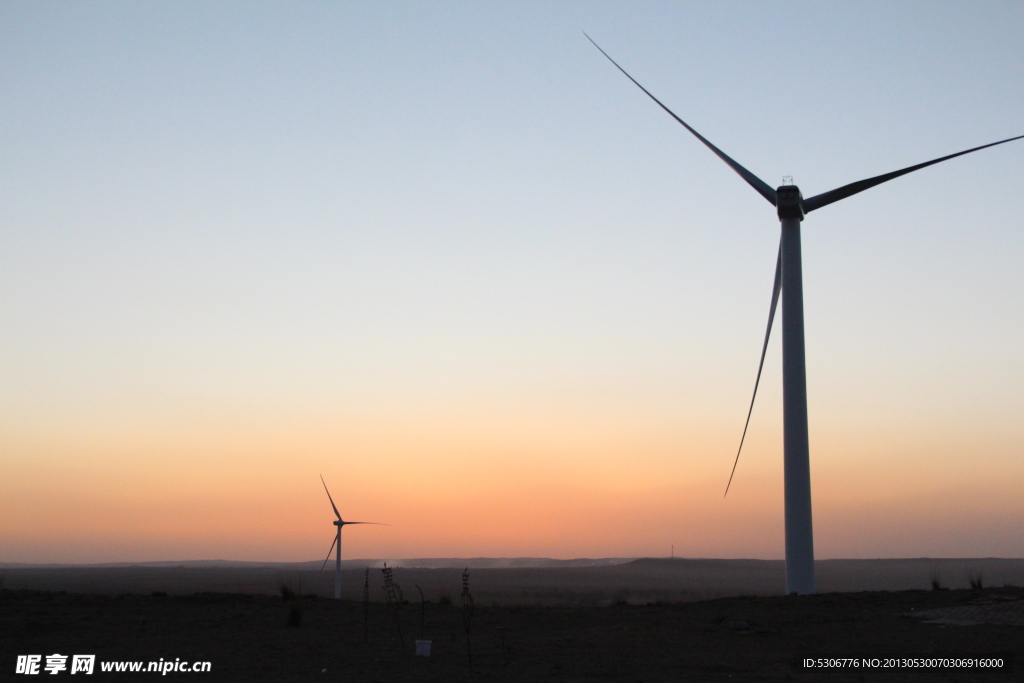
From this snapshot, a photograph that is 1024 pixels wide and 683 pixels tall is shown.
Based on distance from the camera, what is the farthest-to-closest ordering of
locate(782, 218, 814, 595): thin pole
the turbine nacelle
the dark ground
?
the turbine nacelle → locate(782, 218, 814, 595): thin pole → the dark ground

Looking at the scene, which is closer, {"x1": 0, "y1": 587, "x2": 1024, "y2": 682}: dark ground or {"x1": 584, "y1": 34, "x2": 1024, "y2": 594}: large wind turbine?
{"x1": 0, "y1": 587, "x2": 1024, "y2": 682}: dark ground

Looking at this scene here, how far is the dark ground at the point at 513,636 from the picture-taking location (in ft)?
52.9

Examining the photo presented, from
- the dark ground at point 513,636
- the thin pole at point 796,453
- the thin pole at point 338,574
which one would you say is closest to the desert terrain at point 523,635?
the dark ground at point 513,636

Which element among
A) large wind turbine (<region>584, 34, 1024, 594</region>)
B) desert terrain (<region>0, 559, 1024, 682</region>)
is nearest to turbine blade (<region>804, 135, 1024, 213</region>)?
large wind turbine (<region>584, 34, 1024, 594</region>)

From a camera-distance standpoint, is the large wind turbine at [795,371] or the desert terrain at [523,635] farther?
the large wind turbine at [795,371]

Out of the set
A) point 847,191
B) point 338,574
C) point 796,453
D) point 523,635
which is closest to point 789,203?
point 847,191

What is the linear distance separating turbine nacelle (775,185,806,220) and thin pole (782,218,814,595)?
11.0 ft

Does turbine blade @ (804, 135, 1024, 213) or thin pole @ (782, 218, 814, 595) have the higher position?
turbine blade @ (804, 135, 1024, 213)

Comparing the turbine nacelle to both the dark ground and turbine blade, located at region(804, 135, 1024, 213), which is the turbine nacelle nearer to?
turbine blade, located at region(804, 135, 1024, 213)

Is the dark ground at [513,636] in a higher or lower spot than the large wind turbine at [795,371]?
lower

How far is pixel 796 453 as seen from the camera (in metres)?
26.8

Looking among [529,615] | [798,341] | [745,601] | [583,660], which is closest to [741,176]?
[798,341]

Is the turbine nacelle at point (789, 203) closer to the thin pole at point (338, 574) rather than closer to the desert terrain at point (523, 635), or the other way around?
the desert terrain at point (523, 635)

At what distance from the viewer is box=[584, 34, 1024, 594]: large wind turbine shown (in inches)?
1043
